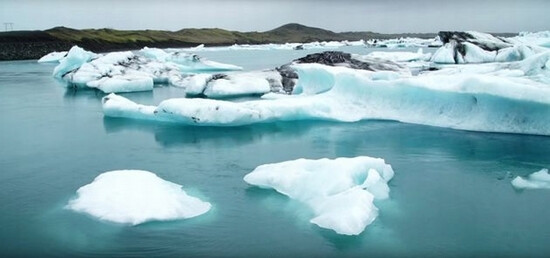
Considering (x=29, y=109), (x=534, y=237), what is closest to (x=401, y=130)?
(x=534, y=237)

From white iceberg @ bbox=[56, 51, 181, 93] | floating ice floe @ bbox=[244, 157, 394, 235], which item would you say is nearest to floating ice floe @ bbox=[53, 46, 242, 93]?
white iceberg @ bbox=[56, 51, 181, 93]

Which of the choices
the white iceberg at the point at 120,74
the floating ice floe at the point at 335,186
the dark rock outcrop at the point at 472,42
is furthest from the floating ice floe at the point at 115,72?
the dark rock outcrop at the point at 472,42

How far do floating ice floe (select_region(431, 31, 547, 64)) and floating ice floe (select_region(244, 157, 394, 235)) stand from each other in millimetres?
13954

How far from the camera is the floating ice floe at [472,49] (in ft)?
57.8

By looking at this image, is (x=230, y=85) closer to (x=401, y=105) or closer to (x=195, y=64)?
(x=401, y=105)

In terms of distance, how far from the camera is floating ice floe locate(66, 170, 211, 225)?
400 centimetres

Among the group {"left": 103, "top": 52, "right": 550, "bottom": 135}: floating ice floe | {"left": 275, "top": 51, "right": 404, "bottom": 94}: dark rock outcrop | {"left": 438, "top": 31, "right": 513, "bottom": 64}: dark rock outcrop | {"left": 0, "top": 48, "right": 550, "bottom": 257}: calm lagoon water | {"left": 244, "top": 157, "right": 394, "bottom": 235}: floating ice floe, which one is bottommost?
{"left": 0, "top": 48, "right": 550, "bottom": 257}: calm lagoon water

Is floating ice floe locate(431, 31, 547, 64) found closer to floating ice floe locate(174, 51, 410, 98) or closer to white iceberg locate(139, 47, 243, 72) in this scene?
floating ice floe locate(174, 51, 410, 98)

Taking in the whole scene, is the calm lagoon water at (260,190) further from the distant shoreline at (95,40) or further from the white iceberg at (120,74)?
the distant shoreline at (95,40)

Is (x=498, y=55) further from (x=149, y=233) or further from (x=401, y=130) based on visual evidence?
(x=149, y=233)

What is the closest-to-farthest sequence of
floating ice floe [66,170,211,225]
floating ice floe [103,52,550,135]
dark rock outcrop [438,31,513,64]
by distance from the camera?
1. floating ice floe [66,170,211,225]
2. floating ice floe [103,52,550,135]
3. dark rock outcrop [438,31,513,64]

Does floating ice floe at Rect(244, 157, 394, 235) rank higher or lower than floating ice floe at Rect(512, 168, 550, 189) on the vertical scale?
higher

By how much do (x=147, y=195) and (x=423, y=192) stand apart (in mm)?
2530

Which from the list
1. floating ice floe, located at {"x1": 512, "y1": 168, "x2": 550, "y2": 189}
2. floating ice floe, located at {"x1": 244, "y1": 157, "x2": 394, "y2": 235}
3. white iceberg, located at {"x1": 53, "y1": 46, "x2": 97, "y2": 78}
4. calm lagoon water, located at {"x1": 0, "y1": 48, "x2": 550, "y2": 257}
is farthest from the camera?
white iceberg, located at {"x1": 53, "y1": 46, "x2": 97, "y2": 78}
